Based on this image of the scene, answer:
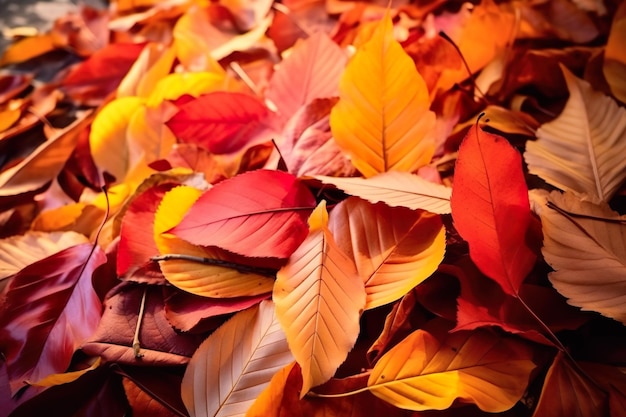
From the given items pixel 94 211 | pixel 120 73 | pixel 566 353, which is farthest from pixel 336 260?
pixel 120 73

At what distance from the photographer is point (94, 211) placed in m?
0.47

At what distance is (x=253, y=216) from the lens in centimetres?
38

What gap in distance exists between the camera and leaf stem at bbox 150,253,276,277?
37cm

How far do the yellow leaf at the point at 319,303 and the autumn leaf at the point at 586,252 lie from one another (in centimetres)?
13

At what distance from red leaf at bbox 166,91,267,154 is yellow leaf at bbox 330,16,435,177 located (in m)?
0.12

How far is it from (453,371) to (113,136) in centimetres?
41

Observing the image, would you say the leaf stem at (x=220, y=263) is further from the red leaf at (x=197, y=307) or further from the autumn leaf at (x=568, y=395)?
the autumn leaf at (x=568, y=395)

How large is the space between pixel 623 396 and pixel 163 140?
16.6 inches

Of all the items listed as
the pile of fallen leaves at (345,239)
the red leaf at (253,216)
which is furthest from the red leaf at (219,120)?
the red leaf at (253,216)

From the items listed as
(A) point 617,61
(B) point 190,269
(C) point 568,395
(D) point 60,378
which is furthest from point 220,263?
(A) point 617,61

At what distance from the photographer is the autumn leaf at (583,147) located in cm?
38

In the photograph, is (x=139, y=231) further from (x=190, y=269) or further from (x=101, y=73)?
(x=101, y=73)

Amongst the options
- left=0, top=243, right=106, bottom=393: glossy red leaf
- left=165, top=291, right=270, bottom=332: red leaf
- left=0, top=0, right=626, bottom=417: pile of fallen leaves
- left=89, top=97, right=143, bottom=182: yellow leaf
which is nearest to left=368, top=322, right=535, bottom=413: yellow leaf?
left=0, top=0, right=626, bottom=417: pile of fallen leaves

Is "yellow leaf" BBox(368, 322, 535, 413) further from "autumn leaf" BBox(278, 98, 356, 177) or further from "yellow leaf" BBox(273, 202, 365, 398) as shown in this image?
"autumn leaf" BBox(278, 98, 356, 177)
